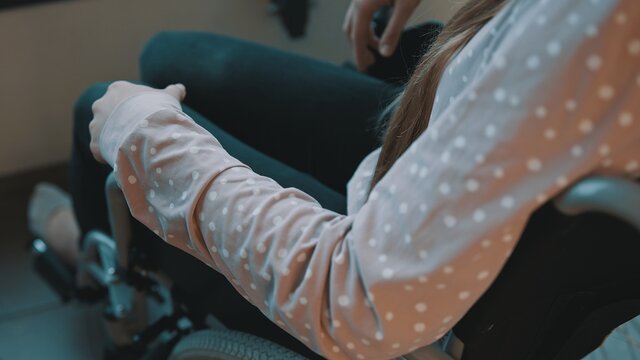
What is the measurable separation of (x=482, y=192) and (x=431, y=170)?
0.04 meters

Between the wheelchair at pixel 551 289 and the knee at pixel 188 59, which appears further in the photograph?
the knee at pixel 188 59

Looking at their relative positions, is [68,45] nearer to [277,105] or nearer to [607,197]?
[277,105]

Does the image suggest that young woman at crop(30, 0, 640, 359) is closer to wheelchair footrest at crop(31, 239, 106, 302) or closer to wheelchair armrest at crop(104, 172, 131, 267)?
wheelchair armrest at crop(104, 172, 131, 267)

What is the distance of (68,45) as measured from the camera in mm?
1538

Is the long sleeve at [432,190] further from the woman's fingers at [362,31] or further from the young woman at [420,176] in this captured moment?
the woman's fingers at [362,31]

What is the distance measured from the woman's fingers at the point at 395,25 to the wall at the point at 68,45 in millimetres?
730

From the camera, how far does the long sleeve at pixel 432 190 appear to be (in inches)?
17.6

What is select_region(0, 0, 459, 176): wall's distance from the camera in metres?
1.50

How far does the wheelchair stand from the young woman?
0.09 ft

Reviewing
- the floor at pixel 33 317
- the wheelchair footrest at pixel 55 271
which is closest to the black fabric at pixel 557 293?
the wheelchair footrest at pixel 55 271

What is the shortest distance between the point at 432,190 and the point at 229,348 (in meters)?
0.33

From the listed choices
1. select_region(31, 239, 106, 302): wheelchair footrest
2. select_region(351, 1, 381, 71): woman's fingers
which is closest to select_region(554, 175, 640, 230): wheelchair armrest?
select_region(351, 1, 381, 71): woman's fingers

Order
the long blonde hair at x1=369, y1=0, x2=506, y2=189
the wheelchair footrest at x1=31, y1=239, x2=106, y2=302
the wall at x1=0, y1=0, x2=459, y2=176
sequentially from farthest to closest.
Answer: the wall at x1=0, y1=0, x2=459, y2=176, the wheelchair footrest at x1=31, y1=239, x2=106, y2=302, the long blonde hair at x1=369, y1=0, x2=506, y2=189

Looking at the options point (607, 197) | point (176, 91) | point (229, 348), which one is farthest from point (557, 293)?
point (176, 91)
